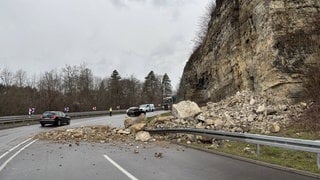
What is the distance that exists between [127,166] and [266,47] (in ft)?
56.6

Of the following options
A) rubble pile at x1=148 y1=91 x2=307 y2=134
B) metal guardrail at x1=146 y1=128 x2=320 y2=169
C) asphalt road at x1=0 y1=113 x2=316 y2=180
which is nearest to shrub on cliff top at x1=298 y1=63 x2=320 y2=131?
rubble pile at x1=148 y1=91 x2=307 y2=134

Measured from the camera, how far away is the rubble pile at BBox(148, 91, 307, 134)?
74.8 feet

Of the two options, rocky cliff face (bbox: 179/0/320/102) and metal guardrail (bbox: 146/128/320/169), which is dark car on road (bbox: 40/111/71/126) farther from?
metal guardrail (bbox: 146/128/320/169)

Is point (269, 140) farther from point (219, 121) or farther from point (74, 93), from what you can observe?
point (74, 93)

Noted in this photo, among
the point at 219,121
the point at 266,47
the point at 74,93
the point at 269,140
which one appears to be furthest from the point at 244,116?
the point at 74,93

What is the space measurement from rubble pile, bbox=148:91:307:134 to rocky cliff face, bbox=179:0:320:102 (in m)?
1.04

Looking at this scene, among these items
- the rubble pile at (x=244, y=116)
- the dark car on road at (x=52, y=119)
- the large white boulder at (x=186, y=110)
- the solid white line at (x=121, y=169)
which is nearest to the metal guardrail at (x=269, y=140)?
the rubble pile at (x=244, y=116)

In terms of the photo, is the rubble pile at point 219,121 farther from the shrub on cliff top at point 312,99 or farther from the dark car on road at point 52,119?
the dark car on road at point 52,119

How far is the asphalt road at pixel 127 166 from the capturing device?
11207 millimetres

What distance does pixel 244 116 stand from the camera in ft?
84.1

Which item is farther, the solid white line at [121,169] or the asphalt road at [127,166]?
the asphalt road at [127,166]

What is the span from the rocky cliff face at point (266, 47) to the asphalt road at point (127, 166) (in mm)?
11039

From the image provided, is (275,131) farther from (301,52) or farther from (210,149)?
(301,52)

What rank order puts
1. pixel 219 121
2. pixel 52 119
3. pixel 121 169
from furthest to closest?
pixel 52 119
pixel 219 121
pixel 121 169
